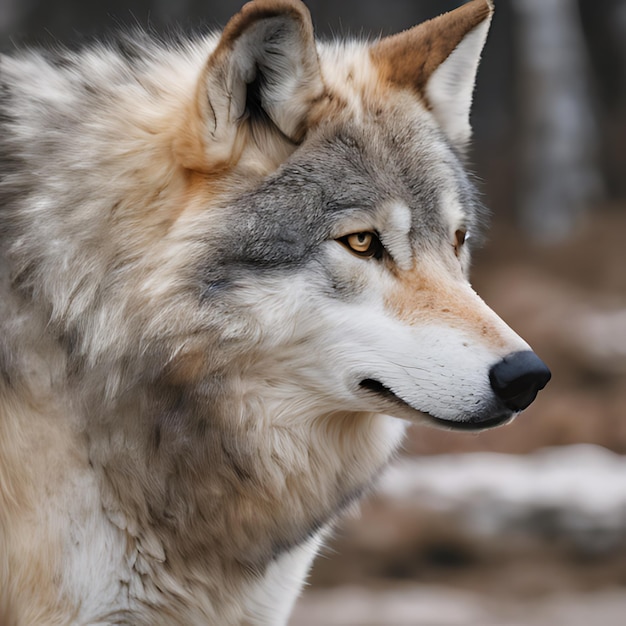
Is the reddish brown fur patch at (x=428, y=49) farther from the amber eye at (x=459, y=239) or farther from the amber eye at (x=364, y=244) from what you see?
the amber eye at (x=364, y=244)

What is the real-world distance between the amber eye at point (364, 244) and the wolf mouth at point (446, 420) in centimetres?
38

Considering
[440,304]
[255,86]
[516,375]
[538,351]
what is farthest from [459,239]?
[538,351]

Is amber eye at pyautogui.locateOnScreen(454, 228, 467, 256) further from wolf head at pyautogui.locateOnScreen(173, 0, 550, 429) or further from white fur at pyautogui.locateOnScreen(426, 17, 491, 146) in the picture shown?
white fur at pyautogui.locateOnScreen(426, 17, 491, 146)

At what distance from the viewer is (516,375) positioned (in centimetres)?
243

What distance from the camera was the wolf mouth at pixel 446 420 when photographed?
8.33 ft

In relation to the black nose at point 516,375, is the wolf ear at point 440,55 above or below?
above

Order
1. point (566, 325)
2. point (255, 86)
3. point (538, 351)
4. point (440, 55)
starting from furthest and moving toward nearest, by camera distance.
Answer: point (566, 325) → point (538, 351) → point (440, 55) → point (255, 86)

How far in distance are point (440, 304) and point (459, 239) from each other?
0.49m

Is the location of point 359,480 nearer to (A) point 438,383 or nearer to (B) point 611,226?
(A) point 438,383

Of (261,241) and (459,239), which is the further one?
(459,239)

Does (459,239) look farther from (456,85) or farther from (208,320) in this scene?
(208,320)

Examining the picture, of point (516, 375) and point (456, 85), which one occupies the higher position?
point (456, 85)

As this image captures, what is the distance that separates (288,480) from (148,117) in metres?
1.28

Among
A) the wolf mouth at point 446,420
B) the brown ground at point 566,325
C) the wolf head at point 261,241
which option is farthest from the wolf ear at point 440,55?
the brown ground at point 566,325
